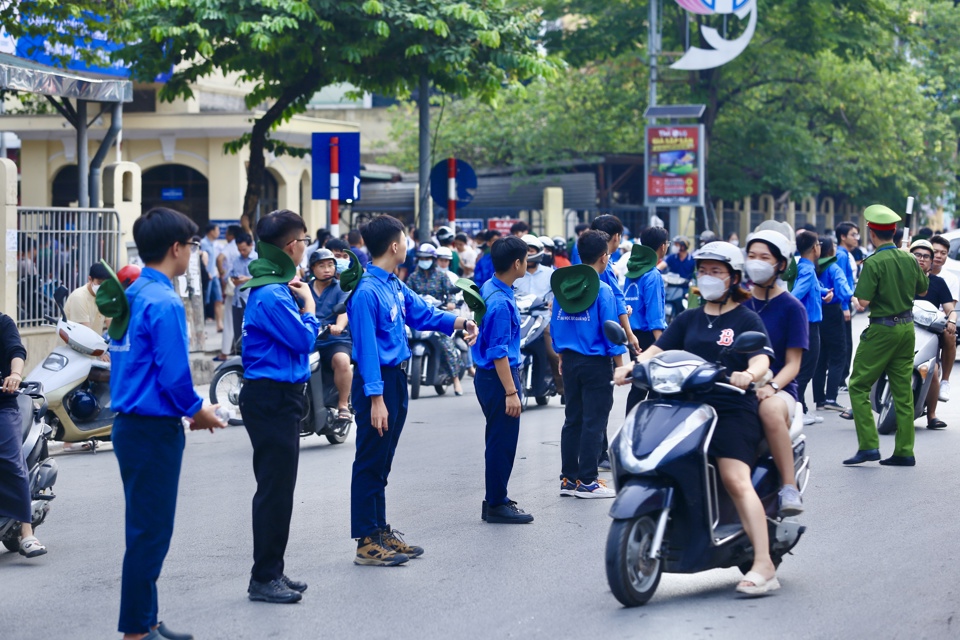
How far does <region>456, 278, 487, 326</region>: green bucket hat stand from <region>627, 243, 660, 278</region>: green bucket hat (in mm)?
2377

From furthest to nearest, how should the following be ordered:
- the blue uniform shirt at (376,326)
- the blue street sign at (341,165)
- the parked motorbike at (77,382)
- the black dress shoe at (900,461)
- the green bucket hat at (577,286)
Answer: the blue street sign at (341,165), the parked motorbike at (77,382), the black dress shoe at (900,461), the green bucket hat at (577,286), the blue uniform shirt at (376,326)

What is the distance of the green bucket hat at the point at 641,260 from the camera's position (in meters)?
9.70

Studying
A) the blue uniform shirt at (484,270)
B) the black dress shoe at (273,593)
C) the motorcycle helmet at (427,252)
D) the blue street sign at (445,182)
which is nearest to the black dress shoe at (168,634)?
the black dress shoe at (273,593)

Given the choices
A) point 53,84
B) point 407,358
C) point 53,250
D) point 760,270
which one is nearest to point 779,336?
point 760,270

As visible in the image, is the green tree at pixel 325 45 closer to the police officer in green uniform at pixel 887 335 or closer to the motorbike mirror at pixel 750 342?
the police officer in green uniform at pixel 887 335

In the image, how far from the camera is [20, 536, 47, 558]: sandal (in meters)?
7.08

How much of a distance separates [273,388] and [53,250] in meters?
9.90

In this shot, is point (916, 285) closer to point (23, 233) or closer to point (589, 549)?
point (589, 549)

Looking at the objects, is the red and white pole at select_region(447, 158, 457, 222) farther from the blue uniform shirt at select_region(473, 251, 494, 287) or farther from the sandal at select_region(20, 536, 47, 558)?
the sandal at select_region(20, 536, 47, 558)

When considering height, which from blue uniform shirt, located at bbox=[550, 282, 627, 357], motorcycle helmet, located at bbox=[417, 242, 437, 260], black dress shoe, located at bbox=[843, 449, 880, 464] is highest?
motorcycle helmet, located at bbox=[417, 242, 437, 260]

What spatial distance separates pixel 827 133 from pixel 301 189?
1427 cm

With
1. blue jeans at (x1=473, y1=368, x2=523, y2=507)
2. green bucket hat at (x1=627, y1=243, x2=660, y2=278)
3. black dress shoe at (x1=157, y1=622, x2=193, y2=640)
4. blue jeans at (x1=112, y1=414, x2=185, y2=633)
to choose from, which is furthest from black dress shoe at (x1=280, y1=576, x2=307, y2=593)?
green bucket hat at (x1=627, y1=243, x2=660, y2=278)

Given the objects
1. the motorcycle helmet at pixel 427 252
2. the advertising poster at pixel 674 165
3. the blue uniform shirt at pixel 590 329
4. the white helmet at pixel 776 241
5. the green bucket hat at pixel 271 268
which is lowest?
the blue uniform shirt at pixel 590 329

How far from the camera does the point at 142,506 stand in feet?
16.7
